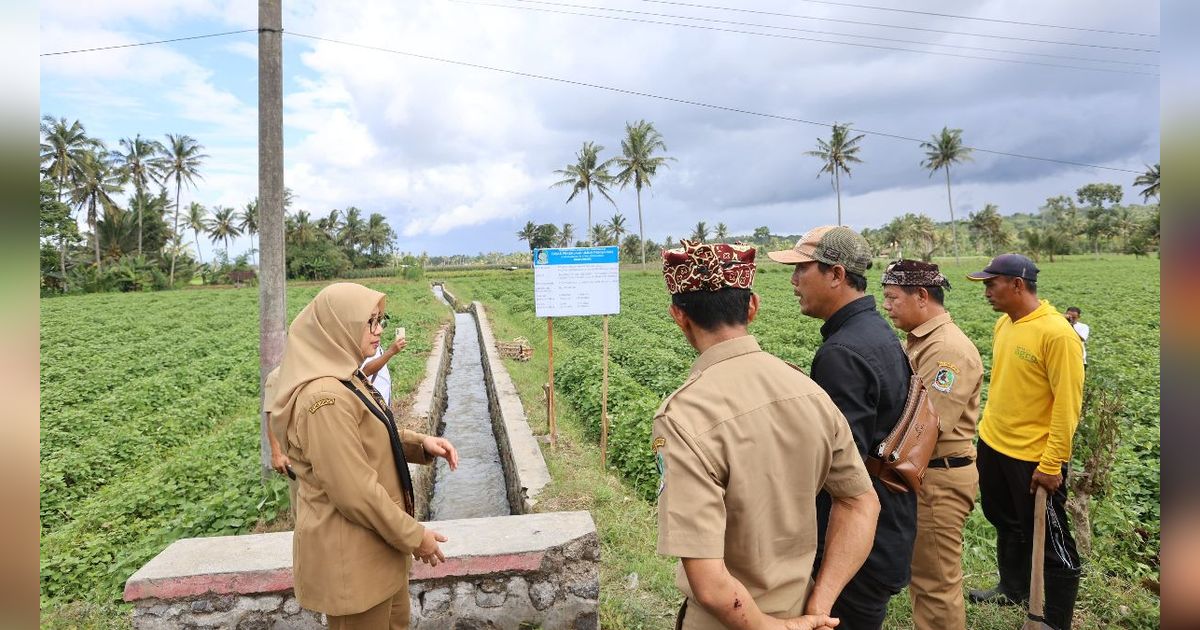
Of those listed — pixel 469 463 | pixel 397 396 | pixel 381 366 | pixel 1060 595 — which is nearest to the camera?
pixel 1060 595

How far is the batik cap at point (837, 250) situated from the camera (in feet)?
8.01

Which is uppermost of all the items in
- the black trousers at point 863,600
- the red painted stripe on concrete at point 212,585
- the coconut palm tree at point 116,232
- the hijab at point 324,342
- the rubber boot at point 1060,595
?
the coconut palm tree at point 116,232

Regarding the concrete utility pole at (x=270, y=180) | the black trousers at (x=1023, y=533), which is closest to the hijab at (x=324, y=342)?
the concrete utility pole at (x=270, y=180)

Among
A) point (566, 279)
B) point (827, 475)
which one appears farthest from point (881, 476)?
point (566, 279)

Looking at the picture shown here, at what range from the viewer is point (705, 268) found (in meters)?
1.79

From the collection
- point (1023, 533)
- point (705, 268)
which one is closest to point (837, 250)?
point (705, 268)

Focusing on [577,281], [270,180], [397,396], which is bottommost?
[397,396]

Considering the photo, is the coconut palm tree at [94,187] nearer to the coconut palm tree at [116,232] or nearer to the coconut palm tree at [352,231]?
the coconut palm tree at [116,232]

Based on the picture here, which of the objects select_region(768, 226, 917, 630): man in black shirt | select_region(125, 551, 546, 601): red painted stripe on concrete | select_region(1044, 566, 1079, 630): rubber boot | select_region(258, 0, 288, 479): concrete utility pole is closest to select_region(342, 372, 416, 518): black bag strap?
select_region(125, 551, 546, 601): red painted stripe on concrete

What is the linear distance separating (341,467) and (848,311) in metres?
1.98

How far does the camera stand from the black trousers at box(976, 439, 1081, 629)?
132 inches

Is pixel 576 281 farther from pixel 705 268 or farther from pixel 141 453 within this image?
pixel 141 453

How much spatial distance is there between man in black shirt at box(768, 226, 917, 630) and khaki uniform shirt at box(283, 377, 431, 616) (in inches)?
65.3

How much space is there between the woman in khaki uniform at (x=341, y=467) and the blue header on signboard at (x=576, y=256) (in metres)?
3.95
